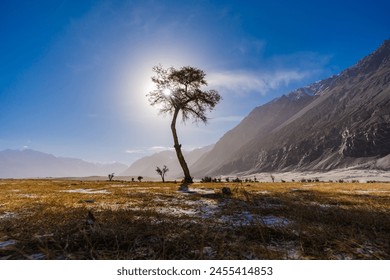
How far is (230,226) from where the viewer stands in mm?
4031

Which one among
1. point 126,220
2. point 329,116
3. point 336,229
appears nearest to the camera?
point 336,229

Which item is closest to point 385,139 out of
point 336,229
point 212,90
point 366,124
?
point 366,124

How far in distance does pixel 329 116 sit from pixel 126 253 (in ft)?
684

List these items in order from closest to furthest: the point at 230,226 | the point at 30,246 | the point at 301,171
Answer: the point at 30,246, the point at 230,226, the point at 301,171

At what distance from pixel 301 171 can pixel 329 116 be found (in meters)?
69.9

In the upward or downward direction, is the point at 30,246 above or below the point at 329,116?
below

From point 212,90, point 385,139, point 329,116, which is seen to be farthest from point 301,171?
point 212,90

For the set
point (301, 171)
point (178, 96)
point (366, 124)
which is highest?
point (366, 124)

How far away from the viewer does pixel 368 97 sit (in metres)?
168

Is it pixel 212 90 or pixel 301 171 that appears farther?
pixel 301 171

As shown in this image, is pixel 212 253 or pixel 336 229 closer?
pixel 212 253
